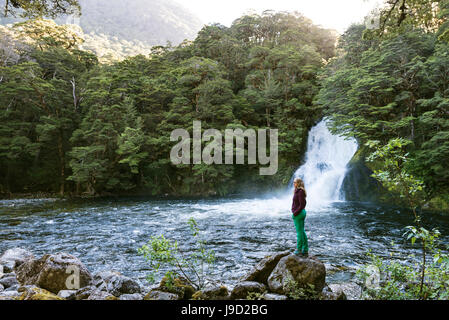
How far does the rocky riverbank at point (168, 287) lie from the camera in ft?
14.0

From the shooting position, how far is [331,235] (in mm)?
9422

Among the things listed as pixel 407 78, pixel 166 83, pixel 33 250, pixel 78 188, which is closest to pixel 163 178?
pixel 78 188


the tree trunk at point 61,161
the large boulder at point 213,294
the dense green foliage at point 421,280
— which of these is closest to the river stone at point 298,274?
the dense green foliage at point 421,280

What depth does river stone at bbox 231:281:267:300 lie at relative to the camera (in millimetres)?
4375

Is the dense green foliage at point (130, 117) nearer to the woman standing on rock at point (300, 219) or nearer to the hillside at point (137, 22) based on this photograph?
the woman standing on rock at point (300, 219)

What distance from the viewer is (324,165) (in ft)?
66.8

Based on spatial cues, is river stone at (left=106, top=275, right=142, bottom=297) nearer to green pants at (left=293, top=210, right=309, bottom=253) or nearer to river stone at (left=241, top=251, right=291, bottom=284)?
river stone at (left=241, top=251, right=291, bottom=284)

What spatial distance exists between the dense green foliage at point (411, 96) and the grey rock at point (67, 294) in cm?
1526

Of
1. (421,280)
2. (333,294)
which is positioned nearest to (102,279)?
(333,294)

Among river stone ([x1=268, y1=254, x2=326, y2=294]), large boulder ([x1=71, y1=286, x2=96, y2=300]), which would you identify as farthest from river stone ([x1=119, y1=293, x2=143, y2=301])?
river stone ([x1=268, y1=254, x2=326, y2=294])

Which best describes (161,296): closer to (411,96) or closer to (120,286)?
(120,286)

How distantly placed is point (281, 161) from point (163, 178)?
39.5 feet

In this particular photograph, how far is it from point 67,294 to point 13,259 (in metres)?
3.37
